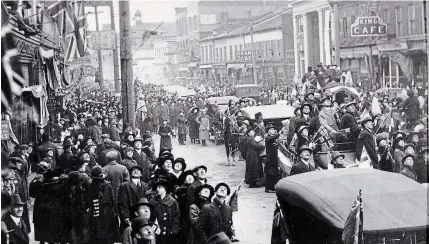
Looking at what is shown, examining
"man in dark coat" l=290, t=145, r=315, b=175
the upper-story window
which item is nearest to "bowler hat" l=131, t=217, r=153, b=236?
"man in dark coat" l=290, t=145, r=315, b=175

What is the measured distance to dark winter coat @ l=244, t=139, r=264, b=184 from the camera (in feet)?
48.9

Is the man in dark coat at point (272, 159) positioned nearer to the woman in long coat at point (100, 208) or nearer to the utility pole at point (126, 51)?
the utility pole at point (126, 51)

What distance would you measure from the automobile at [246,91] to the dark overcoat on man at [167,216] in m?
24.4

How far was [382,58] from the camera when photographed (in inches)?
1297

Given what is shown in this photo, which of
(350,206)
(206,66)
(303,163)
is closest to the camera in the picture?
(350,206)

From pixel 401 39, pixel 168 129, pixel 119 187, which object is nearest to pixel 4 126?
pixel 119 187

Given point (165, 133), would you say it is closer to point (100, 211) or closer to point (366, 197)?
point (100, 211)

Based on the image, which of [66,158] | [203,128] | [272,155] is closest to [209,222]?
[66,158]

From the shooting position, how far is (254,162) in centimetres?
1495

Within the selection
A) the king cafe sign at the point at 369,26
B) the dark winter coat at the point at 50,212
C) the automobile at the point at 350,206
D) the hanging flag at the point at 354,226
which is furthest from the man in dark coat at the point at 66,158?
the king cafe sign at the point at 369,26

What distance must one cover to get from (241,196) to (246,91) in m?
19.3

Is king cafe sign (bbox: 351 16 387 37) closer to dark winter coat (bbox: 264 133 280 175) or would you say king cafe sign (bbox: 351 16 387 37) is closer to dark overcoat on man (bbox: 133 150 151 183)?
dark winter coat (bbox: 264 133 280 175)

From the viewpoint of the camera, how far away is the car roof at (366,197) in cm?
589

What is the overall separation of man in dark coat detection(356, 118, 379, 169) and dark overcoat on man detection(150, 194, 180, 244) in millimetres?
5186
